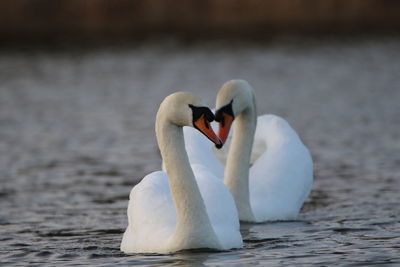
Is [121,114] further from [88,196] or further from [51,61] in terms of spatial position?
[51,61]

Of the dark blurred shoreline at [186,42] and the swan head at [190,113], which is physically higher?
the dark blurred shoreline at [186,42]

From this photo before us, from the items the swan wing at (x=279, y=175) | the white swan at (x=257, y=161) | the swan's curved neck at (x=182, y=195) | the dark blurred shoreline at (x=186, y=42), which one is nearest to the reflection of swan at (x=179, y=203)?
the swan's curved neck at (x=182, y=195)

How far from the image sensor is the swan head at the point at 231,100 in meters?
10.1

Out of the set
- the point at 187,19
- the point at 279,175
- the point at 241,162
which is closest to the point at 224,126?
the point at 241,162

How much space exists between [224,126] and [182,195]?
1.53m

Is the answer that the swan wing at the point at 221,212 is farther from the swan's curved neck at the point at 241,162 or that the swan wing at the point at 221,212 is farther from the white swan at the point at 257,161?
the swan's curved neck at the point at 241,162

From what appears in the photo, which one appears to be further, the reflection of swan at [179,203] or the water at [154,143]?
the water at [154,143]

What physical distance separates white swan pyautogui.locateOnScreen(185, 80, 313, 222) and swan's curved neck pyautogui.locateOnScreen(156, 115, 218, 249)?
1307 millimetres

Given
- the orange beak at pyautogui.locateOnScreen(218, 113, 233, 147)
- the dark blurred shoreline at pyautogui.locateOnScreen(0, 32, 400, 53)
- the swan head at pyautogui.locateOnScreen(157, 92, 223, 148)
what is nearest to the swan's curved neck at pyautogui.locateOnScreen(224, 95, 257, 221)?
the orange beak at pyautogui.locateOnScreen(218, 113, 233, 147)

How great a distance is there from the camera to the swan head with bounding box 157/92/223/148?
8336 millimetres

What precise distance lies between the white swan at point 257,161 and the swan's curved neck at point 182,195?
1.31 m

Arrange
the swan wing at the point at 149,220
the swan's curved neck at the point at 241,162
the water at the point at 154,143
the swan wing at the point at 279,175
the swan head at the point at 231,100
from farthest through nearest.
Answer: the swan wing at the point at 279,175 → the swan's curved neck at the point at 241,162 → the swan head at the point at 231,100 → the water at the point at 154,143 → the swan wing at the point at 149,220

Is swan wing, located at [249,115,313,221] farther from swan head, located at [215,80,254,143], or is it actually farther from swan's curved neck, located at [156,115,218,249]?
swan's curved neck, located at [156,115,218,249]

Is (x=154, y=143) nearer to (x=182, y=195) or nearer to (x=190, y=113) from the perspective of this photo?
(x=182, y=195)
